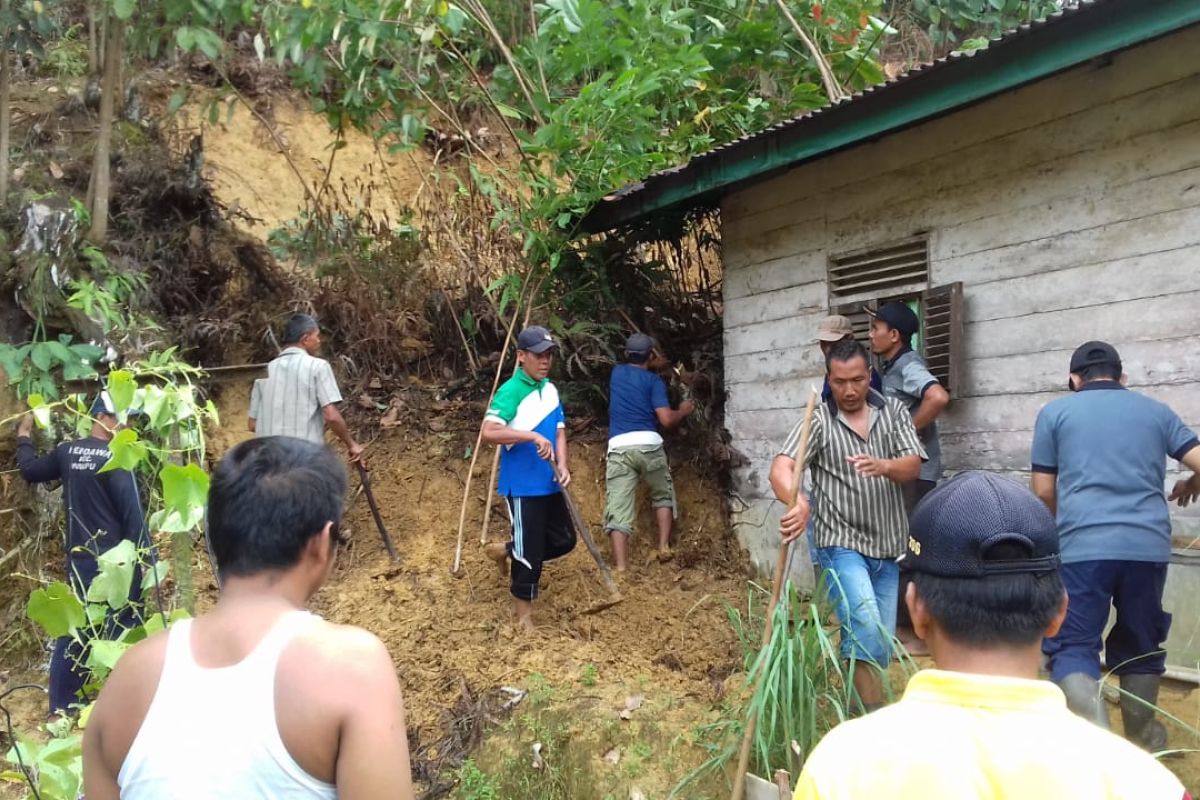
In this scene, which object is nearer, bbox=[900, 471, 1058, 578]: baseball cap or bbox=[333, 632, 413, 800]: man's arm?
bbox=[900, 471, 1058, 578]: baseball cap

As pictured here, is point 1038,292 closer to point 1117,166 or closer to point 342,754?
point 1117,166

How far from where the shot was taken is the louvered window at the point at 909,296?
474cm

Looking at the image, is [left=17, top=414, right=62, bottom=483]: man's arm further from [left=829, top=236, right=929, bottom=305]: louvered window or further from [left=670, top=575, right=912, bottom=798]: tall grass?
[left=829, top=236, right=929, bottom=305]: louvered window

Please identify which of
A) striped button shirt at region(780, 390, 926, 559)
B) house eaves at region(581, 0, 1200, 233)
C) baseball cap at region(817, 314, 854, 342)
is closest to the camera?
house eaves at region(581, 0, 1200, 233)

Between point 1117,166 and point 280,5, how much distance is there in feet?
16.7

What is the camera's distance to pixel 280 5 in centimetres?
559

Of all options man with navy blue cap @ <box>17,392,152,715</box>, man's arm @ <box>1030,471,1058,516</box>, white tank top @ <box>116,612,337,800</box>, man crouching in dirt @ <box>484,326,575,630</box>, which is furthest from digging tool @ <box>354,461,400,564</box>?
white tank top @ <box>116,612,337,800</box>

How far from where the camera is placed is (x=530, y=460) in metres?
5.02

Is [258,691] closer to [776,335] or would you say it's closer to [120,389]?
[120,389]

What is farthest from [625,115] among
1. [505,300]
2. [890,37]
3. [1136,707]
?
[890,37]

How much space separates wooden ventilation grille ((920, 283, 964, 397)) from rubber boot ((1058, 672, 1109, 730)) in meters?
1.87

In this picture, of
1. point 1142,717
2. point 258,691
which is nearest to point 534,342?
point 1142,717

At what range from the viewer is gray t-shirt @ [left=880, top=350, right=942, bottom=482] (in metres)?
4.50

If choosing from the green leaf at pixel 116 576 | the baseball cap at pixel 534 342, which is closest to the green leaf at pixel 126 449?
the green leaf at pixel 116 576
